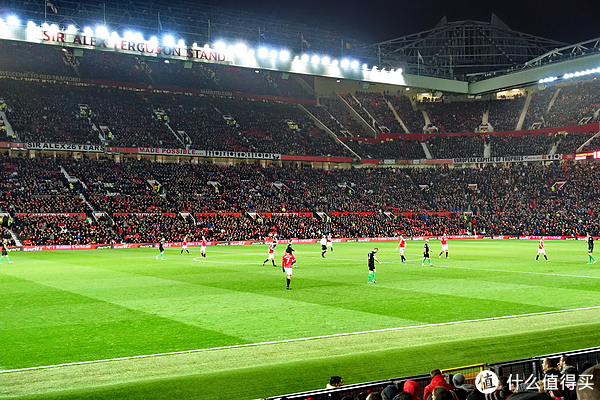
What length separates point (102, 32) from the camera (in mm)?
44531

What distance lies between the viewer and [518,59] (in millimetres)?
88000

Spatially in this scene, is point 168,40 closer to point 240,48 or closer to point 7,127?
point 240,48

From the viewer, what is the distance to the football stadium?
12.6m

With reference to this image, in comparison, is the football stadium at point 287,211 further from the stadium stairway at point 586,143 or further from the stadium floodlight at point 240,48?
the stadium floodlight at point 240,48

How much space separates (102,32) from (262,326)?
115 ft

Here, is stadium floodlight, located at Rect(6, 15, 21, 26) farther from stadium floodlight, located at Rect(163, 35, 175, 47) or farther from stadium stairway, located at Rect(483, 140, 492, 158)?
stadium stairway, located at Rect(483, 140, 492, 158)

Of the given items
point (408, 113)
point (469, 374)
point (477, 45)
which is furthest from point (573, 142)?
point (469, 374)

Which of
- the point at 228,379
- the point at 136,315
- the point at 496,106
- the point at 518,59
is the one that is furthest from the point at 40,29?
the point at 496,106

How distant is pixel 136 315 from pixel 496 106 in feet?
296

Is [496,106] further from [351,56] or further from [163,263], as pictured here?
[163,263]
